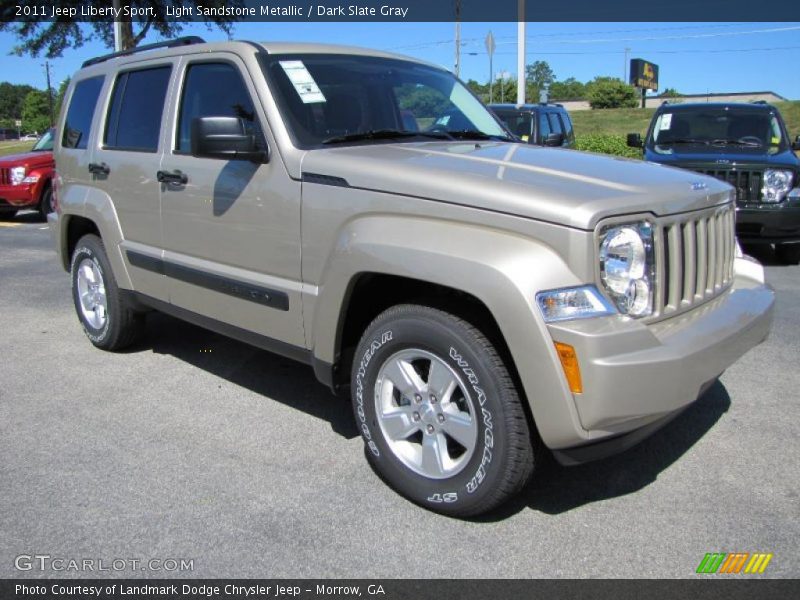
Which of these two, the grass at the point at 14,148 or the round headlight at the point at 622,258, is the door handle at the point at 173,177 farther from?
the grass at the point at 14,148

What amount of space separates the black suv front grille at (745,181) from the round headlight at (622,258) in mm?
5992

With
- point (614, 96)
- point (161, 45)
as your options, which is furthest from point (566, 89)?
point (161, 45)

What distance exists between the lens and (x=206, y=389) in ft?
14.8

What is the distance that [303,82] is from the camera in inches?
144

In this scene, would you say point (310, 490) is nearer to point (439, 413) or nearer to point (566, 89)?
point (439, 413)

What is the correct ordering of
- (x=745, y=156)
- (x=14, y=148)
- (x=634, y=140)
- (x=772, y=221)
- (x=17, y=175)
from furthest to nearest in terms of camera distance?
1. (x=14, y=148)
2. (x=17, y=175)
3. (x=634, y=140)
4. (x=745, y=156)
5. (x=772, y=221)

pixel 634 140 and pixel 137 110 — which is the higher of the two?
pixel 634 140

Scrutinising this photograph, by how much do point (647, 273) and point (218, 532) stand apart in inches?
74.9

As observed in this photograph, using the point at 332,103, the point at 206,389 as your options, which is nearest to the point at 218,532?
the point at 206,389

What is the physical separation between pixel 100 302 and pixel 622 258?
12.6 feet

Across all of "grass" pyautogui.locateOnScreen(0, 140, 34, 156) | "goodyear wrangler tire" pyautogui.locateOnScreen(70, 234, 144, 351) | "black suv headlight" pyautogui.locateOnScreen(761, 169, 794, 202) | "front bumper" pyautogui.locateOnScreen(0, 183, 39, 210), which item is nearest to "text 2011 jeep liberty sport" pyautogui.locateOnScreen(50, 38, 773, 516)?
"goodyear wrangler tire" pyautogui.locateOnScreen(70, 234, 144, 351)

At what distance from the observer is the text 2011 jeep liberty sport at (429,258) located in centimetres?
253

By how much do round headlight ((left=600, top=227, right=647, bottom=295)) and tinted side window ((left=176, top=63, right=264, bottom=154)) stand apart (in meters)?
1.74

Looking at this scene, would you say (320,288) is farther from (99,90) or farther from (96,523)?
(99,90)
